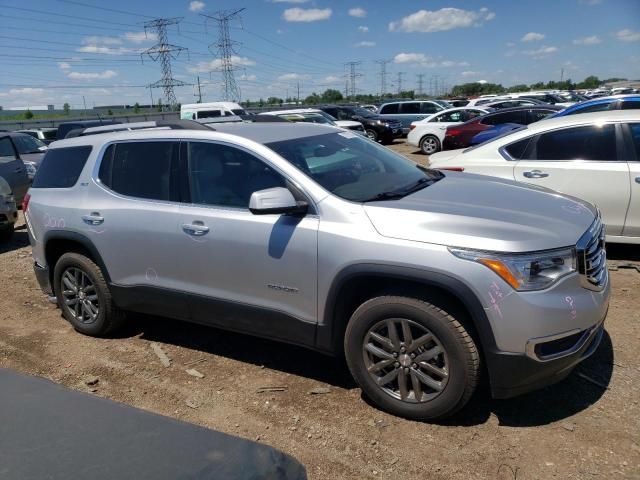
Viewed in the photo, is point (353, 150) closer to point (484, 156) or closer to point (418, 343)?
point (418, 343)

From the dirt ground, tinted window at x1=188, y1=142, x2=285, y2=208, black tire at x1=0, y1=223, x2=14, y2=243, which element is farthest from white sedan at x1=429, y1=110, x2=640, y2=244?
black tire at x1=0, y1=223, x2=14, y2=243

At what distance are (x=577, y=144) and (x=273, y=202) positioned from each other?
4114 mm

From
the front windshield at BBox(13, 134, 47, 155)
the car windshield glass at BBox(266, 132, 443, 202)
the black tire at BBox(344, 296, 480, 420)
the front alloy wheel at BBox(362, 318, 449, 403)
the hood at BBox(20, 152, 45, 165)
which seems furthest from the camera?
the front windshield at BBox(13, 134, 47, 155)

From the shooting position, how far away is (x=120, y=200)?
419cm

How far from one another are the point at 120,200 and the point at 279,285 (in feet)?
5.28

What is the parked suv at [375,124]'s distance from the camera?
22.5 m

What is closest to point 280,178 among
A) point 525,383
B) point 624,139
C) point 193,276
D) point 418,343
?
point 193,276

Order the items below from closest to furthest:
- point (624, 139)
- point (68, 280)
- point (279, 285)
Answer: point (279, 285), point (68, 280), point (624, 139)

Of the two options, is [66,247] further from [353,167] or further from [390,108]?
[390,108]

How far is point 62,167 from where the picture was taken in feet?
15.4

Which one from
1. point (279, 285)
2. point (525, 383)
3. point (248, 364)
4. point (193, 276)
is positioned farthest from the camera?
point (248, 364)

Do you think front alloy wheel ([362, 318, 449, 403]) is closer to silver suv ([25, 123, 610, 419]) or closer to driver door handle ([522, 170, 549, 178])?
silver suv ([25, 123, 610, 419])

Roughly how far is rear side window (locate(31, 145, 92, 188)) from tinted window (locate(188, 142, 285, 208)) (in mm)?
1252

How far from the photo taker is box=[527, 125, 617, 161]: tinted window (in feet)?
18.6
